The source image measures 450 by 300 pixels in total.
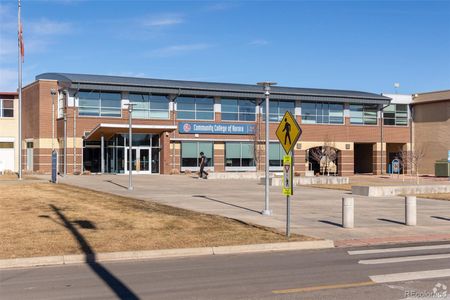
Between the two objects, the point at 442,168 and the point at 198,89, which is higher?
the point at 198,89

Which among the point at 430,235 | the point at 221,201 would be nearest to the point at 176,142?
the point at 221,201

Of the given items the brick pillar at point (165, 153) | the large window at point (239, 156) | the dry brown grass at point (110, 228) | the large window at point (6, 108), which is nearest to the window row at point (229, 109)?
the large window at point (239, 156)

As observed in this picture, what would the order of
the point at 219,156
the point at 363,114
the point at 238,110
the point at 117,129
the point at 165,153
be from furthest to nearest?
the point at 363,114, the point at 238,110, the point at 219,156, the point at 165,153, the point at 117,129

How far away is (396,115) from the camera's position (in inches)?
2334

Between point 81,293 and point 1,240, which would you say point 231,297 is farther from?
point 1,240

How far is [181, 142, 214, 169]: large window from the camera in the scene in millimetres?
48875

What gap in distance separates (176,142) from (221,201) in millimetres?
→ 26143

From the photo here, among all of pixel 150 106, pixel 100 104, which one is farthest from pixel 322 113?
pixel 100 104

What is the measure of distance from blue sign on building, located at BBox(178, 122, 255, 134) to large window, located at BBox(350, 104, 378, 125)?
11625 mm

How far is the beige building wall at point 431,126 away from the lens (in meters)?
55.8

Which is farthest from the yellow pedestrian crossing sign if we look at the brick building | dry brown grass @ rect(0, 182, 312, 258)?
the brick building

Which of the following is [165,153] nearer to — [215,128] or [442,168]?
[215,128]

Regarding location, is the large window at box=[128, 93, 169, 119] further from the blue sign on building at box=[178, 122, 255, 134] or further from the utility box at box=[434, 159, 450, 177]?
the utility box at box=[434, 159, 450, 177]

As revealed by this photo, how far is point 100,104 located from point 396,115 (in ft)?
102
